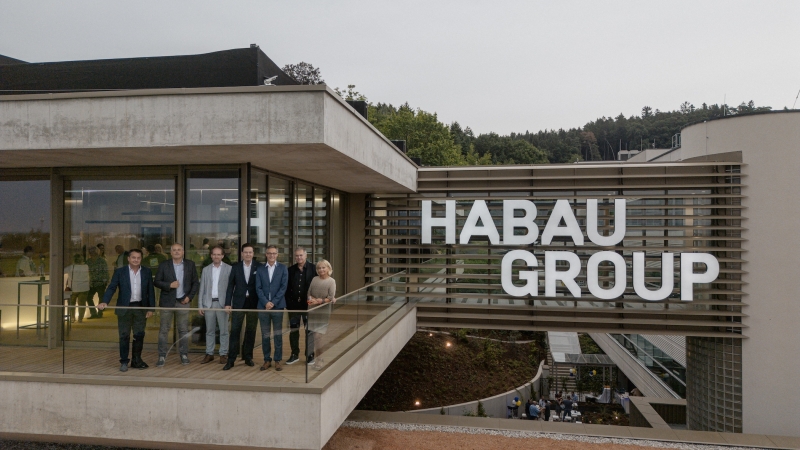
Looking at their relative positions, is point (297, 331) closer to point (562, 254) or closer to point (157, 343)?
point (157, 343)

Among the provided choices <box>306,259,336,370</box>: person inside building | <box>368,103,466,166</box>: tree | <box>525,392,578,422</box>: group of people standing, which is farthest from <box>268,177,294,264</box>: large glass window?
<box>368,103,466,166</box>: tree

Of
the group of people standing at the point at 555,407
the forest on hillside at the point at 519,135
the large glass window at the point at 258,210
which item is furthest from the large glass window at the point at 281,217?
the forest on hillside at the point at 519,135

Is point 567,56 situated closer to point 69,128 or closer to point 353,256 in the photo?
A: point 353,256

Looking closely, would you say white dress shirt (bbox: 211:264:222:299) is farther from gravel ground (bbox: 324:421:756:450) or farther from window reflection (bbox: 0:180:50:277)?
window reflection (bbox: 0:180:50:277)

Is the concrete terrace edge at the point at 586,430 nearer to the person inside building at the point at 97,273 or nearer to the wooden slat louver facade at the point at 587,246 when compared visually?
the wooden slat louver facade at the point at 587,246

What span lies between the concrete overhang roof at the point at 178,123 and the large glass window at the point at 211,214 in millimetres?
1165

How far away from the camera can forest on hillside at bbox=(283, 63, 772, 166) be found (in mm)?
51531

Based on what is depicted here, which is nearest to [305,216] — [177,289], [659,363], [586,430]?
[177,289]

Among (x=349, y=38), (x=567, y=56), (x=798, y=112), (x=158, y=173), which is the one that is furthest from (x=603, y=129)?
(x=158, y=173)

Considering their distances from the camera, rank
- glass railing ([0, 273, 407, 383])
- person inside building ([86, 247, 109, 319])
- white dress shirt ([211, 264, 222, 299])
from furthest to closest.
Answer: person inside building ([86, 247, 109, 319]), white dress shirt ([211, 264, 222, 299]), glass railing ([0, 273, 407, 383])

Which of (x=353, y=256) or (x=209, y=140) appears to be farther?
(x=353, y=256)

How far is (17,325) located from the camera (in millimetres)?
7359

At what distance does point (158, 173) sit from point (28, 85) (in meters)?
5.54

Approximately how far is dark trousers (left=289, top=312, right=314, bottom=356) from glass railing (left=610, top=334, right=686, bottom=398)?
18255mm
